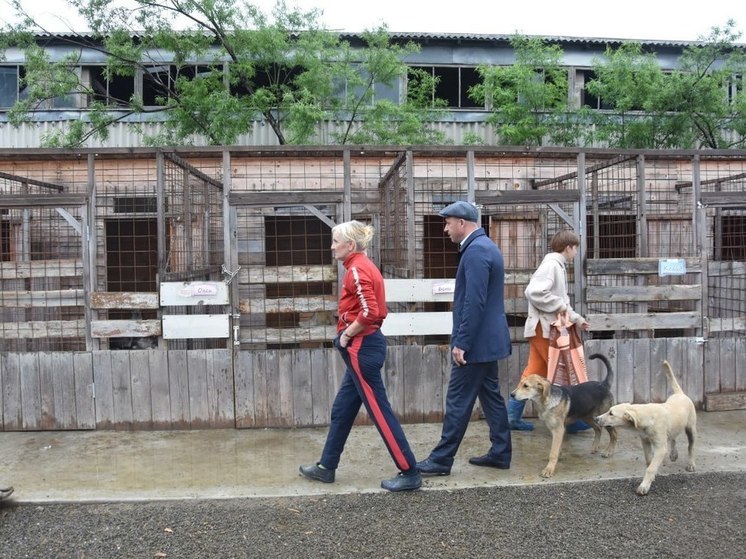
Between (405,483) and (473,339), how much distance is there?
104 cm

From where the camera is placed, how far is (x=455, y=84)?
42.5ft

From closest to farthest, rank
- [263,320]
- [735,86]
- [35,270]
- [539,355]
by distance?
[539,355]
[35,270]
[263,320]
[735,86]

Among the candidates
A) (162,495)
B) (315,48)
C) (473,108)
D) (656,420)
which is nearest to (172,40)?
(315,48)

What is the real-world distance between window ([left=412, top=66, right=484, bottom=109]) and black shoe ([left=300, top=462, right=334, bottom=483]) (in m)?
9.89

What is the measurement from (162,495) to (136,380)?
1.76m

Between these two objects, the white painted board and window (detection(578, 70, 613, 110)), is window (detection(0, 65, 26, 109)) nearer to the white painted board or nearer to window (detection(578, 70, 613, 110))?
the white painted board

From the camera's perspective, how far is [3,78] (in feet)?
40.7

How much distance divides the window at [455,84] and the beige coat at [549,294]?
27.4ft

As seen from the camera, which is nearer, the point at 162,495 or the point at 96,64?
the point at 162,495

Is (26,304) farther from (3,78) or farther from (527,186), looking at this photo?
(3,78)

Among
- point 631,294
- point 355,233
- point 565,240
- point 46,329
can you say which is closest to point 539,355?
point 565,240

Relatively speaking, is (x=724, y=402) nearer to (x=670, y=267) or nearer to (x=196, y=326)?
(x=670, y=267)

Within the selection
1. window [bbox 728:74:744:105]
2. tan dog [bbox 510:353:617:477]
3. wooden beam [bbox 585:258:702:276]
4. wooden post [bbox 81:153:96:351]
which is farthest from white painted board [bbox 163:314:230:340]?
window [bbox 728:74:744:105]

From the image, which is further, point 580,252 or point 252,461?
point 580,252
